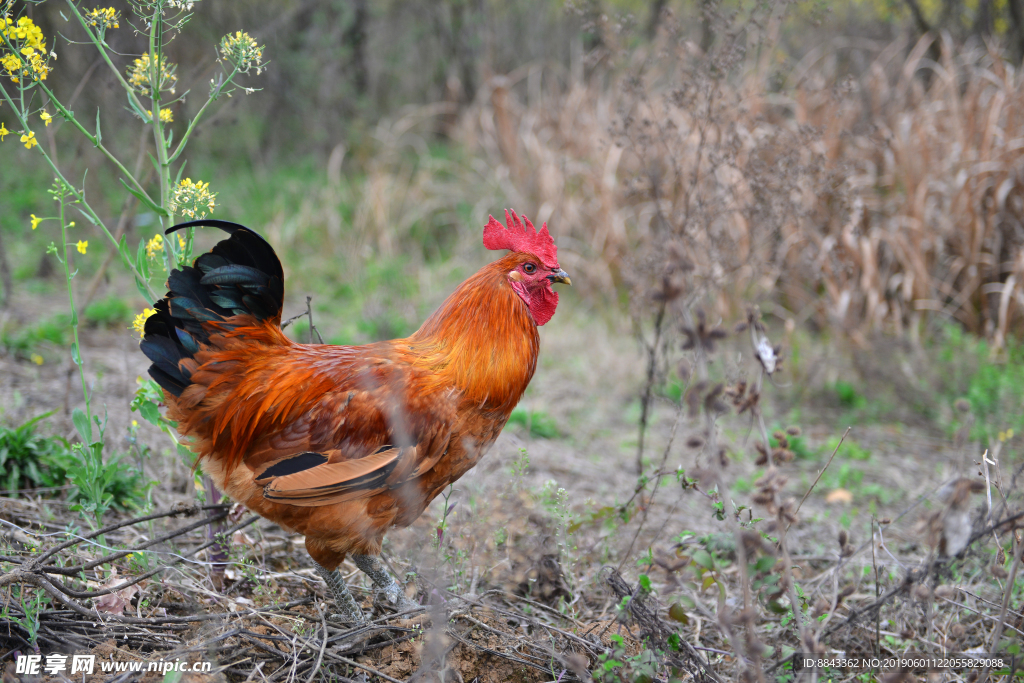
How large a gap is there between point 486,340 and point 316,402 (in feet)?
2.30

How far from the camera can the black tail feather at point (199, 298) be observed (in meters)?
2.47

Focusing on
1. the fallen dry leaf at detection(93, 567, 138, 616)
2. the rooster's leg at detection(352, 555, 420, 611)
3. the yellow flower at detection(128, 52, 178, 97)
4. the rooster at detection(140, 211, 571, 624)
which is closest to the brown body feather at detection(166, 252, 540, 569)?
the rooster at detection(140, 211, 571, 624)

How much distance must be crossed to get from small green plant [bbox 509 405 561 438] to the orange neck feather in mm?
2279

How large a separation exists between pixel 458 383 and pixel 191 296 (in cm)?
107

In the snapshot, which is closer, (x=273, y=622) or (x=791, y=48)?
(x=273, y=622)

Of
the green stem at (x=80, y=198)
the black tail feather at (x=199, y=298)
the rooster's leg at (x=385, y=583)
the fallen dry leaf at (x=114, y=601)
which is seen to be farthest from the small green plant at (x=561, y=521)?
the green stem at (x=80, y=198)

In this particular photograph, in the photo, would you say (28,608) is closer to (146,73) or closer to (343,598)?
(343,598)

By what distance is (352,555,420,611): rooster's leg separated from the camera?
2807mm

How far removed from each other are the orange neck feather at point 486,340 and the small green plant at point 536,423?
228 centimetres

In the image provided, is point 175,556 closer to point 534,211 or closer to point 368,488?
point 368,488

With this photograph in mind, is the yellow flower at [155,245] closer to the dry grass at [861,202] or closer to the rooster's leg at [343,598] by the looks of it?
the rooster's leg at [343,598]

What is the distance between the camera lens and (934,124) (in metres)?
7.01

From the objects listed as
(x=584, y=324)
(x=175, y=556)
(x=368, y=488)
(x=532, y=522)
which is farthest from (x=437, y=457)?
(x=584, y=324)

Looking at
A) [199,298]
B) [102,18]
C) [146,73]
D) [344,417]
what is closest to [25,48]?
[102,18]
